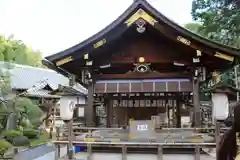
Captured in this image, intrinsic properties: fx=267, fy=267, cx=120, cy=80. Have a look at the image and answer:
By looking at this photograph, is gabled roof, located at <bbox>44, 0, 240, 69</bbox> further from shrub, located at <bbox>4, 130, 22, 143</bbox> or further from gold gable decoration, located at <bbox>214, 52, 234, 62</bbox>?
shrub, located at <bbox>4, 130, 22, 143</bbox>

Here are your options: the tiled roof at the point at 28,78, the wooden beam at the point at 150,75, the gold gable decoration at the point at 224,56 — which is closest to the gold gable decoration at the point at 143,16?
the wooden beam at the point at 150,75

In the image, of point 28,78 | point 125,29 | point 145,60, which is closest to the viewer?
point 125,29

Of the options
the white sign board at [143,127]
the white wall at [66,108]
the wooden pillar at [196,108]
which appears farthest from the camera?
the wooden pillar at [196,108]

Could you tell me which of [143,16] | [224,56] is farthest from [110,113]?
[224,56]

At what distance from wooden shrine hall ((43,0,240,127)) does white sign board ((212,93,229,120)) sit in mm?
990

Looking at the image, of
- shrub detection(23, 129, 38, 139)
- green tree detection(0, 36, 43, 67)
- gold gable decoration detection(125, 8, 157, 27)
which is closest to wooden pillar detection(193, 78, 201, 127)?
gold gable decoration detection(125, 8, 157, 27)

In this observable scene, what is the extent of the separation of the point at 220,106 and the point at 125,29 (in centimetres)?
359

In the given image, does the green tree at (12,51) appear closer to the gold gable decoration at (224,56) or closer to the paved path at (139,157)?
the paved path at (139,157)

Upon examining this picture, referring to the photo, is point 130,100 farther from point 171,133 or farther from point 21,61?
point 21,61

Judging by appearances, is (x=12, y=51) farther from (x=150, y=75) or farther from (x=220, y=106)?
(x=220, y=106)

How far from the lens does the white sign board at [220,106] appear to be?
7184 millimetres

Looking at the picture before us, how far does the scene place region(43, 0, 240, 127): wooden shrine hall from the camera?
7.99 metres

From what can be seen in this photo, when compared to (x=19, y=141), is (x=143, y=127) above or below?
above

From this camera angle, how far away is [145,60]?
29.3 feet
